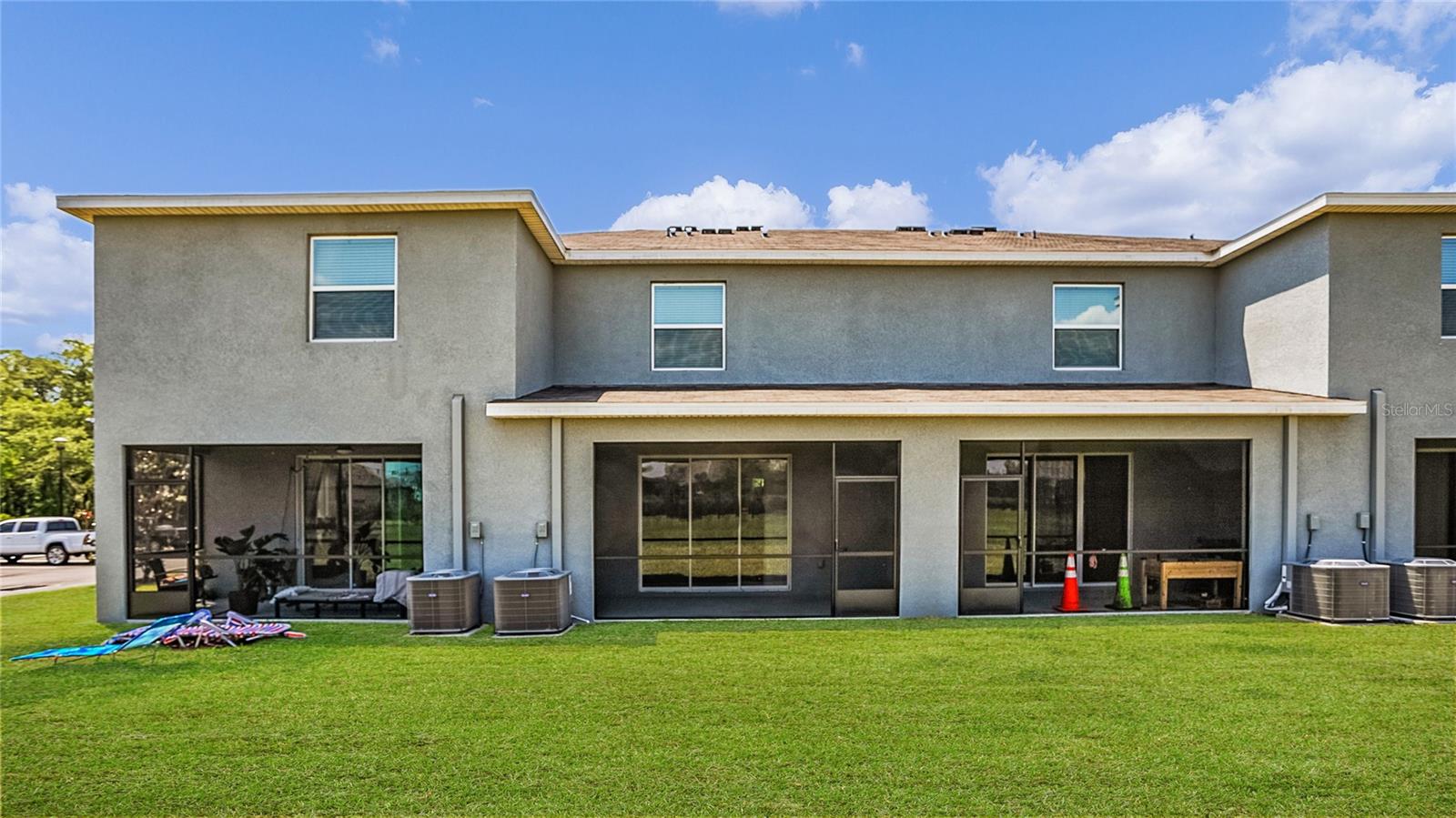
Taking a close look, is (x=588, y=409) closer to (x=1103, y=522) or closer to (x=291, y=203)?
(x=291, y=203)

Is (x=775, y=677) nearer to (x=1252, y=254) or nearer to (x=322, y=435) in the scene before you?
(x=322, y=435)

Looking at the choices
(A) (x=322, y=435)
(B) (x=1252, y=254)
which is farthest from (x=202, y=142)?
(B) (x=1252, y=254)

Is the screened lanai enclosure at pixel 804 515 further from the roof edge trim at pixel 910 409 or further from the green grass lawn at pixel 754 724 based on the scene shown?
the green grass lawn at pixel 754 724

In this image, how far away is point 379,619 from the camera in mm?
10320

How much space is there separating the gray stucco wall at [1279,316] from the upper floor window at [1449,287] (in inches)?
69.5

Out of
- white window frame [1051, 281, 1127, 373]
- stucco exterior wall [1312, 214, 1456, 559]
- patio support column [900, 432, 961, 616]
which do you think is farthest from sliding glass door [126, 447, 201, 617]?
stucco exterior wall [1312, 214, 1456, 559]

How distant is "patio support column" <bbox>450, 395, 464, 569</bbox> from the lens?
388 inches

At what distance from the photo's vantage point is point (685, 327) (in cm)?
1234

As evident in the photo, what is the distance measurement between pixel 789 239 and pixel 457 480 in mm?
7119

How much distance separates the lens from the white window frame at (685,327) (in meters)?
12.3

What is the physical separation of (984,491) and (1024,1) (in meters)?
7.63

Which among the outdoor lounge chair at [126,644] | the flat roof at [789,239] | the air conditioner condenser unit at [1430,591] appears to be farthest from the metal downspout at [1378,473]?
the outdoor lounge chair at [126,644]

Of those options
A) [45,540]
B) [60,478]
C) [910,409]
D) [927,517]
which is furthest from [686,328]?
[60,478]

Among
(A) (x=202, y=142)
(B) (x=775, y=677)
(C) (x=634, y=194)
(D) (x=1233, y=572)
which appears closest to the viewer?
(B) (x=775, y=677)
